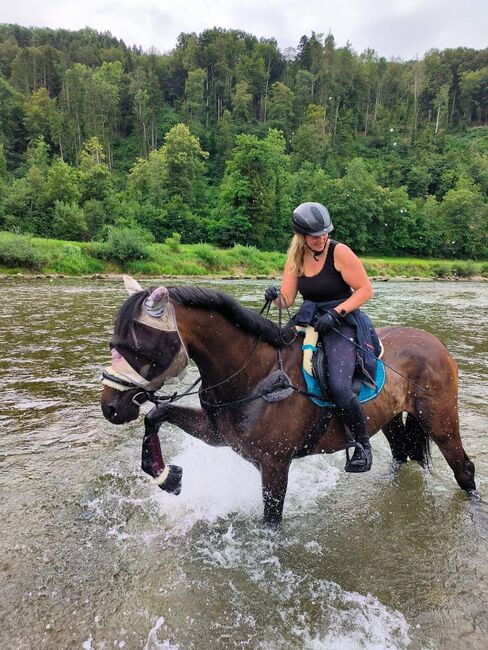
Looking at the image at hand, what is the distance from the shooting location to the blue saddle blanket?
13.3ft

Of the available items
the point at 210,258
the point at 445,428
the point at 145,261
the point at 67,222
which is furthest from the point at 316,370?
the point at 67,222

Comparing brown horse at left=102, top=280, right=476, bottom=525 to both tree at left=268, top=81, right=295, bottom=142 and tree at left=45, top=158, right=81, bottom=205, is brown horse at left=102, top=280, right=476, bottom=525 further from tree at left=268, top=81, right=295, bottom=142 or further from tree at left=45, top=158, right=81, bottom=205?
tree at left=268, top=81, right=295, bottom=142

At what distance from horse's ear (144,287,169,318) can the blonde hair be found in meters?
1.62

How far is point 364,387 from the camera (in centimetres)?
434

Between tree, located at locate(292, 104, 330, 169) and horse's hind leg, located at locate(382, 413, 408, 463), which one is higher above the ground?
tree, located at locate(292, 104, 330, 169)

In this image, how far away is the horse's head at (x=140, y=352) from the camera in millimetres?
3090

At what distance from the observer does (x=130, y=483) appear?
521 cm

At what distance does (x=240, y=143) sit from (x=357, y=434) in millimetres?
64296

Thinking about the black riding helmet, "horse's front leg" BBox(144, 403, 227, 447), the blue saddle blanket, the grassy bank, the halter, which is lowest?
the grassy bank

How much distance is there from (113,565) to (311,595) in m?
1.73

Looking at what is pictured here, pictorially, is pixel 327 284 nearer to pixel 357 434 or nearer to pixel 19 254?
pixel 357 434

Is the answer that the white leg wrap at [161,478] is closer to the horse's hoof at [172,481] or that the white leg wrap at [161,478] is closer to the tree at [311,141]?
the horse's hoof at [172,481]

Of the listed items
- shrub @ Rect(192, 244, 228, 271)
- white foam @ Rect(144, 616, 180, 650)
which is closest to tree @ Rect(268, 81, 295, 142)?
shrub @ Rect(192, 244, 228, 271)

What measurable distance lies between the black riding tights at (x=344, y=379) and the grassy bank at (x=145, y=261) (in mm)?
32605
